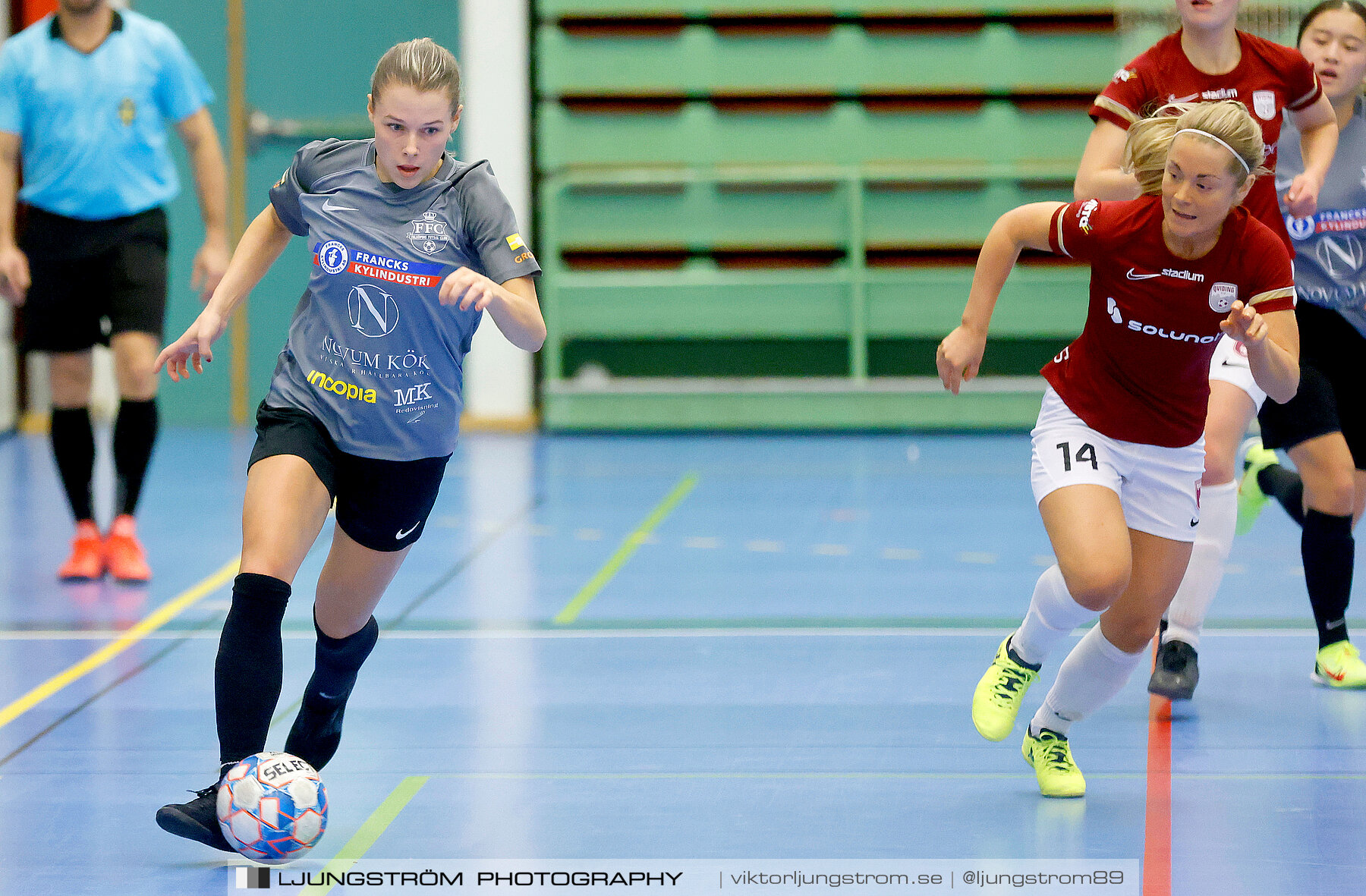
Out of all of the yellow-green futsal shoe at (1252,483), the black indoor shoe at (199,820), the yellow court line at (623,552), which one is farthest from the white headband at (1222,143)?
the yellow court line at (623,552)

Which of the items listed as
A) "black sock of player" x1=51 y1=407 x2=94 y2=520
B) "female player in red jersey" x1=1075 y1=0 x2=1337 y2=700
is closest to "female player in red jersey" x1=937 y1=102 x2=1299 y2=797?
"female player in red jersey" x1=1075 y1=0 x2=1337 y2=700

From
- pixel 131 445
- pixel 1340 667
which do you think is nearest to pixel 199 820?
pixel 1340 667

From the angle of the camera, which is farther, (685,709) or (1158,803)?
(685,709)

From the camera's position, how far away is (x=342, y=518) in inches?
125

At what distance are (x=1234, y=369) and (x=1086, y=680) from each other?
1.15 metres

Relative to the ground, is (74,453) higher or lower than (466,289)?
lower

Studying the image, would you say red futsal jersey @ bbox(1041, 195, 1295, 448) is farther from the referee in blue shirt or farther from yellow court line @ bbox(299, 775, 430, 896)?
the referee in blue shirt

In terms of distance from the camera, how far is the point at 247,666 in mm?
2873

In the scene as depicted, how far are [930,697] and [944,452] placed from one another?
16.3ft

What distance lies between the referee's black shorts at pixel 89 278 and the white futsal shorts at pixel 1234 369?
11.8 feet

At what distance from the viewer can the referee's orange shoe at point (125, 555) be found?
5.74 metres

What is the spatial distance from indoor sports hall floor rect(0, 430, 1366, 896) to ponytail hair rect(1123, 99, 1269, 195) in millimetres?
1295

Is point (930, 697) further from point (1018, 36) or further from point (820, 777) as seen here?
point (1018, 36)

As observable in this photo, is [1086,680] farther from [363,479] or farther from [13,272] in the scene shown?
[13,272]
